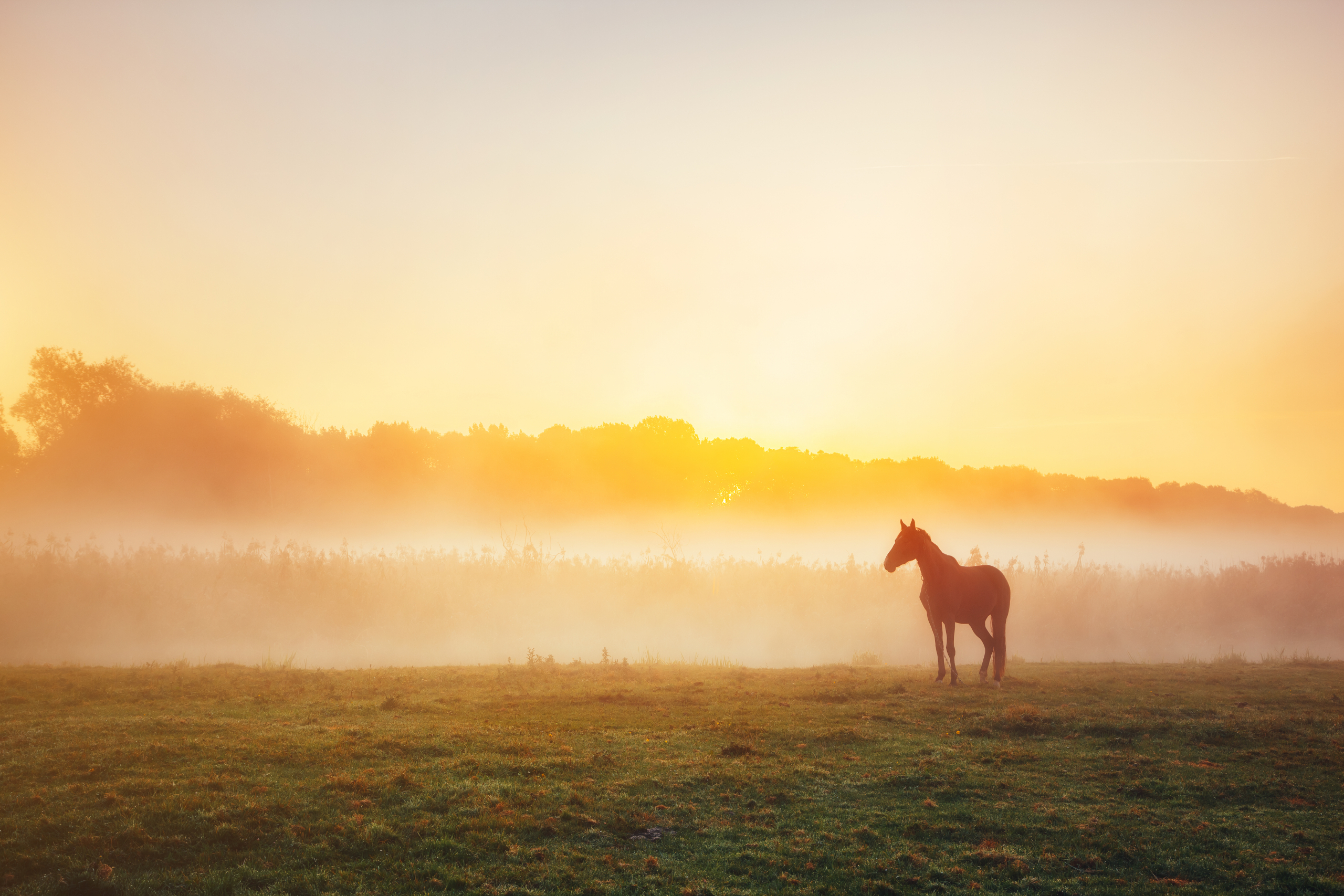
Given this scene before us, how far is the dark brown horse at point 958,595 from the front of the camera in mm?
15625

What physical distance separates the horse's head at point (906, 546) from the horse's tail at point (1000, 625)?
6.29ft

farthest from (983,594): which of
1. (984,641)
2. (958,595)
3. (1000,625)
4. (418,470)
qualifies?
(418,470)

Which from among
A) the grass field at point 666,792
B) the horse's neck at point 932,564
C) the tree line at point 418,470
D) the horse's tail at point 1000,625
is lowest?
the grass field at point 666,792

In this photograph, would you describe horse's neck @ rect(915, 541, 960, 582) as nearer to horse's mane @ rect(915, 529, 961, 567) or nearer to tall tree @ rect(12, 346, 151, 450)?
horse's mane @ rect(915, 529, 961, 567)

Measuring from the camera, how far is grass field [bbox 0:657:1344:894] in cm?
558

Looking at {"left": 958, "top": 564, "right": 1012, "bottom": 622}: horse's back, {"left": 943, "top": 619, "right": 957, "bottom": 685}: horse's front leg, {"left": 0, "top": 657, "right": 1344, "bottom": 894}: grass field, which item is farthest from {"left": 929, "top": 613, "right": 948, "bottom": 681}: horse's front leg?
{"left": 0, "top": 657, "right": 1344, "bottom": 894}: grass field

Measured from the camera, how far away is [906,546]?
643 inches

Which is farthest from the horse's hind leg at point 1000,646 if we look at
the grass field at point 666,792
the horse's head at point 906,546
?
the horse's head at point 906,546

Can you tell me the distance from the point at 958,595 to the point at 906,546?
1553 millimetres

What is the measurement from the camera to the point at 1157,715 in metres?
11.2

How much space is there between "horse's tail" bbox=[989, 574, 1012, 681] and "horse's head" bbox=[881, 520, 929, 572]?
192 centimetres

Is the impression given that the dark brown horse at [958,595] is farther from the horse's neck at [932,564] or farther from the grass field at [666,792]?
the grass field at [666,792]

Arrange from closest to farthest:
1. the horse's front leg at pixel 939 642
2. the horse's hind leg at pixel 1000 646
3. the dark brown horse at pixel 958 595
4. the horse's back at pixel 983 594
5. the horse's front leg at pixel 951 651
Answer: the horse's front leg at pixel 951 651, the horse's hind leg at pixel 1000 646, the horse's front leg at pixel 939 642, the dark brown horse at pixel 958 595, the horse's back at pixel 983 594

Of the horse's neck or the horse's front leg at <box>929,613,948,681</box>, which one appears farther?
the horse's neck
